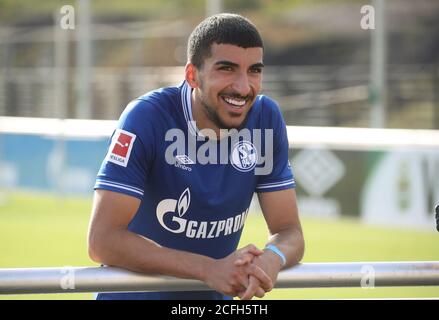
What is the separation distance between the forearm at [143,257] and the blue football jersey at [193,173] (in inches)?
15.4

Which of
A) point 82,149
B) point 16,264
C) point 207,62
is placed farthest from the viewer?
point 82,149

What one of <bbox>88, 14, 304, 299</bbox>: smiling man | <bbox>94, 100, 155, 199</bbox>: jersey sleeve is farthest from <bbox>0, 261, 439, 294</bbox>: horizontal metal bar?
<bbox>94, 100, 155, 199</bbox>: jersey sleeve

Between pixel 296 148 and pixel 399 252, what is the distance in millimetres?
2935

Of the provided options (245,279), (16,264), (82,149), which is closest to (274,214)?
(245,279)

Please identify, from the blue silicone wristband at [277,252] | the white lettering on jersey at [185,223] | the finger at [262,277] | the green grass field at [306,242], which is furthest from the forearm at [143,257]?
the green grass field at [306,242]

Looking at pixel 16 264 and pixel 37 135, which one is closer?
pixel 16 264

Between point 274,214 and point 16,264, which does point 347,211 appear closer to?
point 16,264

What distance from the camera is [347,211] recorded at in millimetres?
12633

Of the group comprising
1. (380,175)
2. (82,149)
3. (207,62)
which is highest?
(82,149)

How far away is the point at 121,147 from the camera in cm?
348

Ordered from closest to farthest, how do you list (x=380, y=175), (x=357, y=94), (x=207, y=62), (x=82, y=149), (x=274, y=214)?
(x=207, y=62)
(x=274, y=214)
(x=380, y=175)
(x=82, y=149)
(x=357, y=94)

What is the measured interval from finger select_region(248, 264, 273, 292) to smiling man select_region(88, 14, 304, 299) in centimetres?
2

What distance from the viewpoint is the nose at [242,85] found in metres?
3.44

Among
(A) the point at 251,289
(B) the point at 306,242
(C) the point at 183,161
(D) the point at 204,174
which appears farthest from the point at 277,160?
(B) the point at 306,242
